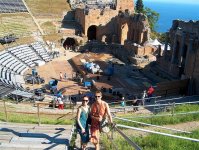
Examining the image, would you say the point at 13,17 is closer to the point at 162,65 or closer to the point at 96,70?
the point at 96,70

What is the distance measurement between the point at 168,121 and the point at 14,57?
28619mm

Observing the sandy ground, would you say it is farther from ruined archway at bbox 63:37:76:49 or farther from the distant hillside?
the distant hillside

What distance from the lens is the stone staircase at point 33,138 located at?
8987 mm

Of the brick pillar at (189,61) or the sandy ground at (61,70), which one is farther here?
the sandy ground at (61,70)

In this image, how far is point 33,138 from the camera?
9719mm

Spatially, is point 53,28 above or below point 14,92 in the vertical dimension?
above

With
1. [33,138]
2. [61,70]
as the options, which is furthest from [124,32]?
[33,138]

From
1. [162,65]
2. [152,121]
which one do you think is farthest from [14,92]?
[162,65]

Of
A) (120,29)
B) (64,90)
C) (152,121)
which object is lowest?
(64,90)

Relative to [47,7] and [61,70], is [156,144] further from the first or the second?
[47,7]

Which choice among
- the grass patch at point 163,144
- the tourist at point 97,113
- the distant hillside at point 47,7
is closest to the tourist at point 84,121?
the tourist at point 97,113

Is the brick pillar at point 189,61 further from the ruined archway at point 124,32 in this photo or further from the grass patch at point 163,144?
the ruined archway at point 124,32

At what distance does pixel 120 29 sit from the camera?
4794cm

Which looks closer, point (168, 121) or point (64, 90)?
point (168, 121)
